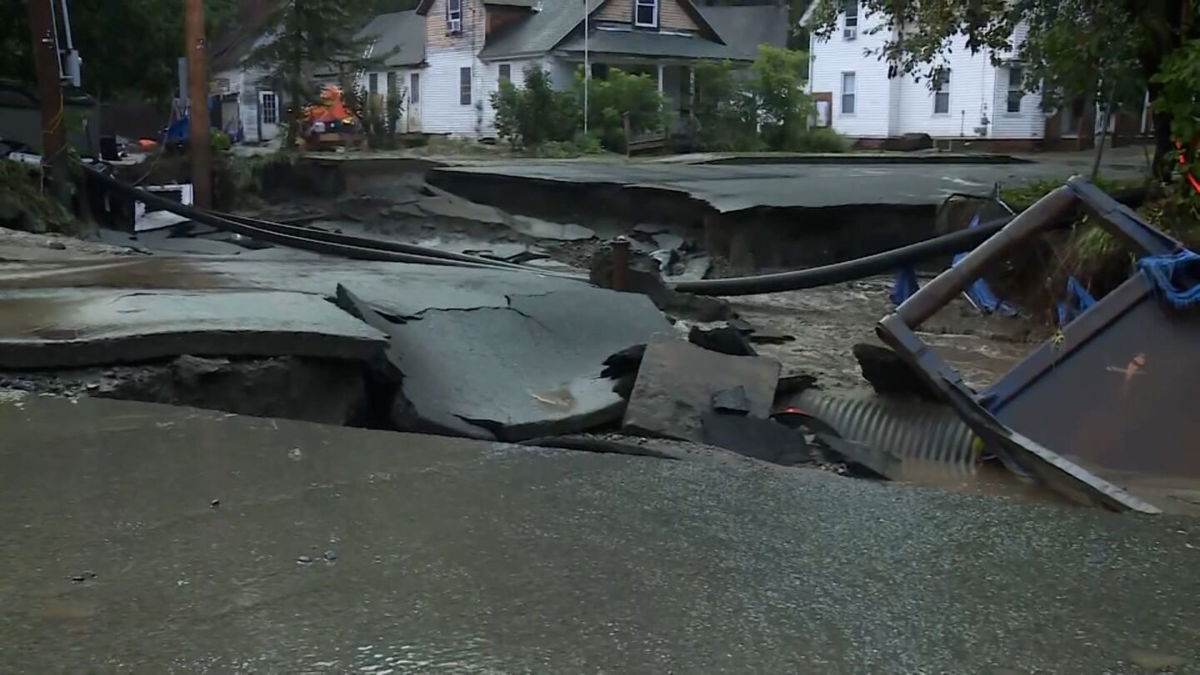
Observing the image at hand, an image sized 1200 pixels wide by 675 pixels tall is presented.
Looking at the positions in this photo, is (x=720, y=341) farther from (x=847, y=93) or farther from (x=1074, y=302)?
(x=847, y=93)

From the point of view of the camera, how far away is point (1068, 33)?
9.62 metres

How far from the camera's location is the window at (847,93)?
3950cm

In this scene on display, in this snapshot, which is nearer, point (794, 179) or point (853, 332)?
point (853, 332)

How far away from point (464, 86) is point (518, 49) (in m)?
3.94

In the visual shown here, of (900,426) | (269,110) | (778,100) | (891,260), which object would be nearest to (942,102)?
(778,100)

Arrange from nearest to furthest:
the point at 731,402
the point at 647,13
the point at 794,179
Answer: the point at 731,402
the point at 794,179
the point at 647,13

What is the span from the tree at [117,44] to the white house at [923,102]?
18.1 m

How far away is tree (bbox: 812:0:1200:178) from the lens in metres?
8.87

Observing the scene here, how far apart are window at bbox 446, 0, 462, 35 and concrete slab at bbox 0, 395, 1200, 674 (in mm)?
39995

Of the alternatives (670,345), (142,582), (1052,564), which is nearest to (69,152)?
(670,345)

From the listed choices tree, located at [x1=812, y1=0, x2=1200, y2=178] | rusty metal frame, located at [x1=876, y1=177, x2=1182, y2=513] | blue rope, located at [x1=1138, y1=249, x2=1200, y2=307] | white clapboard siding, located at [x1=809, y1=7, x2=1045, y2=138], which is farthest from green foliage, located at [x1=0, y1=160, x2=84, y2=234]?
white clapboard siding, located at [x1=809, y1=7, x2=1045, y2=138]

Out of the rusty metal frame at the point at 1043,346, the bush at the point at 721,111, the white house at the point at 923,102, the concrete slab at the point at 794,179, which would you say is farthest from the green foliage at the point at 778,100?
the rusty metal frame at the point at 1043,346

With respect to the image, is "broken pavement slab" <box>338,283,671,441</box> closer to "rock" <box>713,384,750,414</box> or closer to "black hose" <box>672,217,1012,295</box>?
"rock" <box>713,384,750,414</box>

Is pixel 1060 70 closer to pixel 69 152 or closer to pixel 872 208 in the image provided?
pixel 872 208
